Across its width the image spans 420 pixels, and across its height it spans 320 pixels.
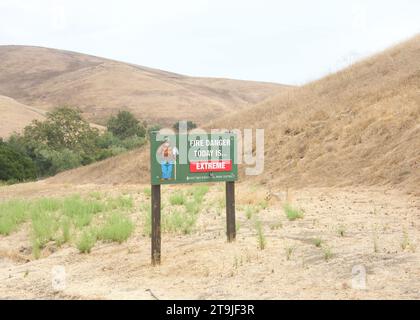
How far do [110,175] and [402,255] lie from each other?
24.8 metres

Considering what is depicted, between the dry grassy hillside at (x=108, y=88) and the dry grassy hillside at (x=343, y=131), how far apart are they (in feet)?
218

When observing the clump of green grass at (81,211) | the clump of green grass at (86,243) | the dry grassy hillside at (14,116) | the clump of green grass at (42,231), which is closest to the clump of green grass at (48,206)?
the clump of green grass at (81,211)

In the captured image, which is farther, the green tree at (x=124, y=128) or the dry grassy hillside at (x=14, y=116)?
the dry grassy hillside at (x=14, y=116)

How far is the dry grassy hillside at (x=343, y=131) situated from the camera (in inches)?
727

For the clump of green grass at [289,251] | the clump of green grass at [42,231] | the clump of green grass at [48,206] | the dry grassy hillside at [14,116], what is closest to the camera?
the clump of green grass at [289,251]

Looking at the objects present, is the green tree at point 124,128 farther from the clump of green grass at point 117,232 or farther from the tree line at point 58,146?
the clump of green grass at point 117,232

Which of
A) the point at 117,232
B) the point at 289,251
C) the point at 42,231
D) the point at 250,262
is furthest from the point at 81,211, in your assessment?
the point at 289,251

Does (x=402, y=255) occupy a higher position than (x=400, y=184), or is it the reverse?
(x=400, y=184)

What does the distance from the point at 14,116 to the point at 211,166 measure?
87838 millimetres

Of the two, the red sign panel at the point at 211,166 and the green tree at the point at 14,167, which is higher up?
the green tree at the point at 14,167

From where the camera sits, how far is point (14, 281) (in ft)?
30.3

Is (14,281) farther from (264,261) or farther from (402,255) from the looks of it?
(402,255)

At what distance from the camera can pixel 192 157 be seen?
9266mm
